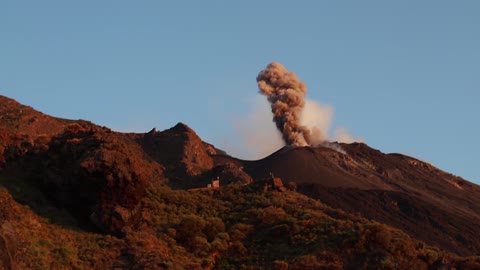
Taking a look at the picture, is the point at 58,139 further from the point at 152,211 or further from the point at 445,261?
the point at 445,261

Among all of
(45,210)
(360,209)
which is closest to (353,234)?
(45,210)

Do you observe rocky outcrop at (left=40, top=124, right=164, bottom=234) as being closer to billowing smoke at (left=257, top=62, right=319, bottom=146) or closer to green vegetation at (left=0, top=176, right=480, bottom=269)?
green vegetation at (left=0, top=176, right=480, bottom=269)

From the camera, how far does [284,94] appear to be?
12381 centimetres

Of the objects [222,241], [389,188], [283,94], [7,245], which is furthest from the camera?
[283,94]

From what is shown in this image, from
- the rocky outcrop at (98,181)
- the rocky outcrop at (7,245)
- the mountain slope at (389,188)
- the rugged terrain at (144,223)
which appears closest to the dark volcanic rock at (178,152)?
the mountain slope at (389,188)

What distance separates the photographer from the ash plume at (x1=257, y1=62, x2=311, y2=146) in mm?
124250

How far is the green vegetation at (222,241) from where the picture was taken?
33.3 metres

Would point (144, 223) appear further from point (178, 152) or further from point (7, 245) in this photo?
point (178, 152)

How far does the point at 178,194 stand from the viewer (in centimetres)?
4738

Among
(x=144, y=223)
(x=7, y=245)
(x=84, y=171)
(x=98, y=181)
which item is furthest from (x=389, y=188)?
(x=7, y=245)

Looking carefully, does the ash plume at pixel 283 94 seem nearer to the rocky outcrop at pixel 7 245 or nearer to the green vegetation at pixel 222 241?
the green vegetation at pixel 222 241

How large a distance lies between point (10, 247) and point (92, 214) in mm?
8058

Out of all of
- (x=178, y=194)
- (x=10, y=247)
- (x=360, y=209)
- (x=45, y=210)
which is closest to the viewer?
(x=10, y=247)

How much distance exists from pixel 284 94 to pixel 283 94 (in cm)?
18
